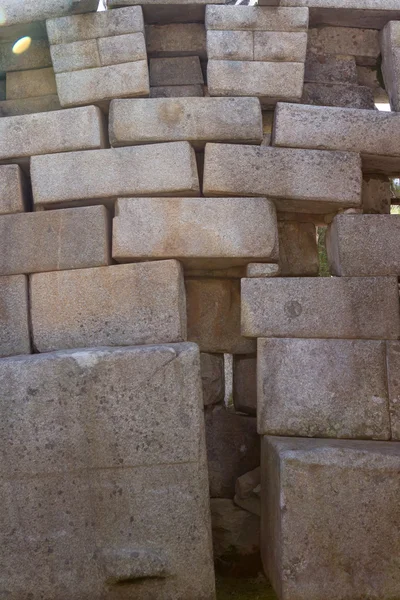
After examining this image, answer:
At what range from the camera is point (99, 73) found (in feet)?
14.1

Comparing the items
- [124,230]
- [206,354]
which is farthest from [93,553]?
[124,230]

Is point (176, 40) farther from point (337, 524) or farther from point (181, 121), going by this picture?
point (337, 524)

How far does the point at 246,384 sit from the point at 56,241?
5.29 ft

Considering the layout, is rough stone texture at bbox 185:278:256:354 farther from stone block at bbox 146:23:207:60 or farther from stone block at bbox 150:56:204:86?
stone block at bbox 146:23:207:60

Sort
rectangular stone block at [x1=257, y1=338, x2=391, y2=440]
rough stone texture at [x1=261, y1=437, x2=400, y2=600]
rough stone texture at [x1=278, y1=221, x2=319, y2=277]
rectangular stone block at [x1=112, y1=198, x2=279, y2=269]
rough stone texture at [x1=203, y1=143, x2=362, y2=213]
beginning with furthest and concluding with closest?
1. rough stone texture at [x1=278, y1=221, x2=319, y2=277]
2. rough stone texture at [x1=203, y1=143, x2=362, y2=213]
3. rectangular stone block at [x1=112, y1=198, x2=279, y2=269]
4. rectangular stone block at [x1=257, y1=338, x2=391, y2=440]
5. rough stone texture at [x1=261, y1=437, x2=400, y2=600]

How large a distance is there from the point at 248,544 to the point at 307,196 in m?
2.28

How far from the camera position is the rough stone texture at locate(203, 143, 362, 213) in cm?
411

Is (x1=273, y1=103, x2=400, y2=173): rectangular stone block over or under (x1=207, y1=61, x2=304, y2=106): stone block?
under

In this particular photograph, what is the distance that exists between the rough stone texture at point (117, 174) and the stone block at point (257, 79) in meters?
0.53

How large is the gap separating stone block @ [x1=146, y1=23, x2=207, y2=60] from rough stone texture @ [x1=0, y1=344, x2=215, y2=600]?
7.64ft

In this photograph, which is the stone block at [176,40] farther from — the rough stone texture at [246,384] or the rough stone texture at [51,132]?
the rough stone texture at [246,384]

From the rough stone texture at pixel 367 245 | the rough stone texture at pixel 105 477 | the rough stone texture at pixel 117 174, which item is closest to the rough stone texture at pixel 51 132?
the rough stone texture at pixel 117 174

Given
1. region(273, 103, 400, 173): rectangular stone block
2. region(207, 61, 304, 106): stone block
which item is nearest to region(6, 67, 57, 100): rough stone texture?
region(207, 61, 304, 106): stone block

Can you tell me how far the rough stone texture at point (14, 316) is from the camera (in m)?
3.99
